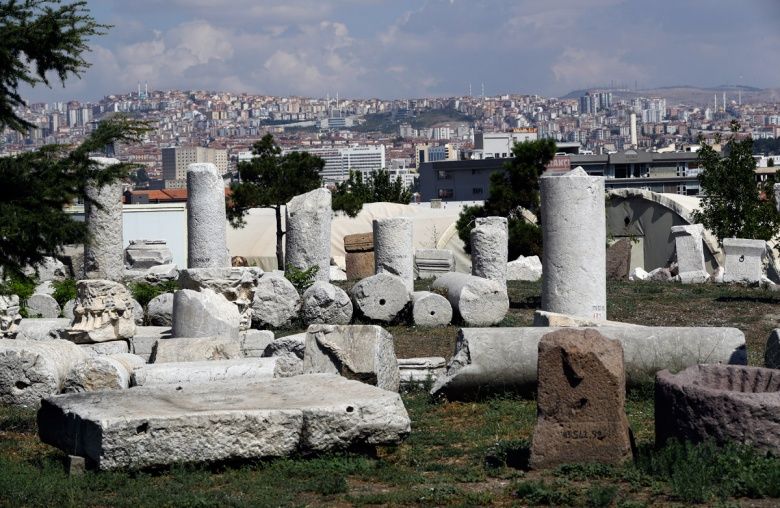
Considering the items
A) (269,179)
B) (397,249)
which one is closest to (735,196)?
(397,249)

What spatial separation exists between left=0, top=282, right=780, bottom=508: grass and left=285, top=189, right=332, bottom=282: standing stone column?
39.1 ft

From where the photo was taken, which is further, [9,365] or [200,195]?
[200,195]

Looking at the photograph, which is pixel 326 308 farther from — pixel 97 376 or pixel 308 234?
pixel 97 376

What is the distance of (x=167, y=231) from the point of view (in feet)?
126

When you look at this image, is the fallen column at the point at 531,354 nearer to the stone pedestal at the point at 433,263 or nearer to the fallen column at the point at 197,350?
the fallen column at the point at 197,350

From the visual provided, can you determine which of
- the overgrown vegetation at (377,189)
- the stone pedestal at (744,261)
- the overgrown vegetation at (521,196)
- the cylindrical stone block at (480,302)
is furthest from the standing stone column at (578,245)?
the overgrown vegetation at (377,189)

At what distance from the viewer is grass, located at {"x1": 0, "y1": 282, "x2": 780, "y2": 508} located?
26.8 feet

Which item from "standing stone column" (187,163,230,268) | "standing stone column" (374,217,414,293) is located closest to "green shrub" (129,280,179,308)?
"standing stone column" (187,163,230,268)

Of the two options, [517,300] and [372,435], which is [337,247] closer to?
[517,300]

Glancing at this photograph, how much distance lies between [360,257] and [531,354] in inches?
715

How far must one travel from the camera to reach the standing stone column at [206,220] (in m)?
22.4

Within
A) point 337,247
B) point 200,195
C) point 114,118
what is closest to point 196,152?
point 337,247

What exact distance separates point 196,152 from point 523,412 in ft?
517

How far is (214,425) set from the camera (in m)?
9.23
